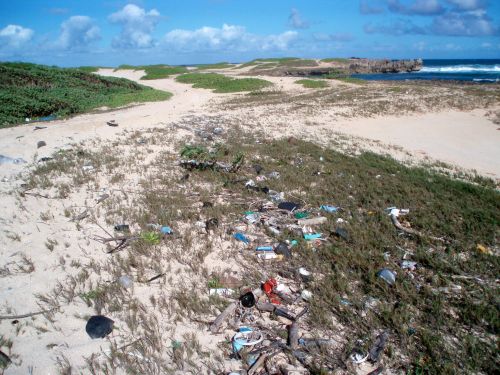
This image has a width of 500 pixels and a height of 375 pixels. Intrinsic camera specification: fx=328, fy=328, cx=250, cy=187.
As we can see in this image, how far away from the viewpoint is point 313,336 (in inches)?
119

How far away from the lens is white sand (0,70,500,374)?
294 cm

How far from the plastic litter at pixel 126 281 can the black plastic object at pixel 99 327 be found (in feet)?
1.69

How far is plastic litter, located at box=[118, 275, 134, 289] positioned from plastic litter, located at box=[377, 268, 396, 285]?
9.24 feet

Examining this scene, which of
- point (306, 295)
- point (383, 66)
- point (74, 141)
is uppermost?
point (383, 66)

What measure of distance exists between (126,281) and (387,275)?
9.71 feet

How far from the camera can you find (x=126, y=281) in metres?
3.66

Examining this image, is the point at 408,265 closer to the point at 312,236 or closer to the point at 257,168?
the point at 312,236

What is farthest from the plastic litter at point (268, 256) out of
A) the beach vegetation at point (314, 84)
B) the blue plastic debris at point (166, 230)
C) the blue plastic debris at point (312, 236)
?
the beach vegetation at point (314, 84)

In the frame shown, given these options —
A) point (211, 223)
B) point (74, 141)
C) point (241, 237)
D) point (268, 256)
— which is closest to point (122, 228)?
point (211, 223)

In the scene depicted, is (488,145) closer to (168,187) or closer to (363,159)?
(363,159)

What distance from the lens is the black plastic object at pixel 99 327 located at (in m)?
2.96

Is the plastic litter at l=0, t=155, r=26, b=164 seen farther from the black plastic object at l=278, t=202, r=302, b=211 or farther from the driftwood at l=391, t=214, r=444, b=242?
the driftwood at l=391, t=214, r=444, b=242

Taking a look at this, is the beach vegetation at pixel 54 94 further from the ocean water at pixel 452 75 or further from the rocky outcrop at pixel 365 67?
the rocky outcrop at pixel 365 67

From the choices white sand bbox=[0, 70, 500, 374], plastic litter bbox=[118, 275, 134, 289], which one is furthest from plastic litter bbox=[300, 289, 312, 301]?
plastic litter bbox=[118, 275, 134, 289]
